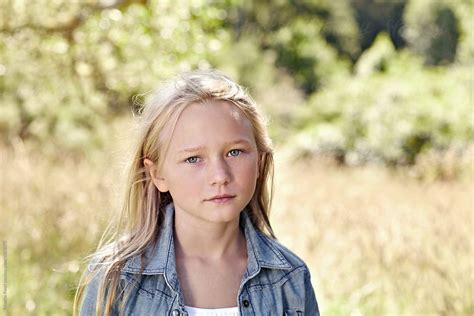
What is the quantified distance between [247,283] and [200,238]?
0.17 metres

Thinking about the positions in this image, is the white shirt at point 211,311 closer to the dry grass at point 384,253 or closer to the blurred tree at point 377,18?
the dry grass at point 384,253

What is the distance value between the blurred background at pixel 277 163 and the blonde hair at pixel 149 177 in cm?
16

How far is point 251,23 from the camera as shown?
80.2 feet

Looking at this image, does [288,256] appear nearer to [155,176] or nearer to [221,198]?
[221,198]

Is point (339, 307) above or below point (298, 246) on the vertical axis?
below

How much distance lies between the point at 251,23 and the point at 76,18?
18.4m

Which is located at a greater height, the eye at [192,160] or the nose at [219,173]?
the eye at [192,160]

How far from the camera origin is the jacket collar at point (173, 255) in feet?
6.97

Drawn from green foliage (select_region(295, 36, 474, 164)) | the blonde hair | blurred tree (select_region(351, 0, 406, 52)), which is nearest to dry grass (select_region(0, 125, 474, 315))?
the blonde hair

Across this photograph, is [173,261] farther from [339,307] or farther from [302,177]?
[302,177]

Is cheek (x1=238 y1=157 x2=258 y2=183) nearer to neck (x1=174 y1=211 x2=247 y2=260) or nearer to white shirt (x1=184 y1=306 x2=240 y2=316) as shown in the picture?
neck (x1=174 y1=211 x2=247 y2=260)

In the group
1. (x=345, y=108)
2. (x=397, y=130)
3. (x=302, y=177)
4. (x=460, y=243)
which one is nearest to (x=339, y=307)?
(x=460, y=243)

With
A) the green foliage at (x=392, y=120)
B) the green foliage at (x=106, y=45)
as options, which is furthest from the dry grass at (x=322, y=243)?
the green foliage at (x=392, y=120)

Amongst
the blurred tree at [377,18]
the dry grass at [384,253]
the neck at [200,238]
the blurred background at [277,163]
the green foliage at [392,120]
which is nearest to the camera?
the neck at [200,238]
